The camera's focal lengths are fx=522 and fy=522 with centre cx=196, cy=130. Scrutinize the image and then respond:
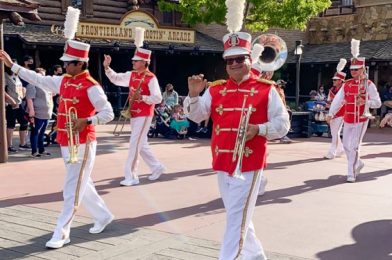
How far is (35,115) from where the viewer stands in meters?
11.1

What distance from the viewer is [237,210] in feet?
13.8

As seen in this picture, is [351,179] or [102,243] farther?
[351,179]

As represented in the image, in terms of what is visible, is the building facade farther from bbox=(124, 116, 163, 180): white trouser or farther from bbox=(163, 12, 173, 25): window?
bbox=(124, 116, 163, 180): white trouser

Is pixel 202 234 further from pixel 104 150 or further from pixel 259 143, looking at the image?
pixel 104 150

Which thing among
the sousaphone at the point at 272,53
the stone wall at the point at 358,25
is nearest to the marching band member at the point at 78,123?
the sousaphone at the point at 272,53

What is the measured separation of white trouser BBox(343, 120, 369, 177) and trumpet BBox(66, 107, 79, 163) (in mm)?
5341

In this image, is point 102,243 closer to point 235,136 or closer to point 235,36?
point 235,136

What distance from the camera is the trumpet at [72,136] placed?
5371mm

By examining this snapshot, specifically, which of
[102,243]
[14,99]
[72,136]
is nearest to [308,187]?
[102,243]

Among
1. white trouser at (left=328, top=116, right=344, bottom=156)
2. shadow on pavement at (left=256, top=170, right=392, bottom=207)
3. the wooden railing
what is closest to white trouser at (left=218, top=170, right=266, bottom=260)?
shadow on pavement at (left=256, top=170, right=392, bottom=207)

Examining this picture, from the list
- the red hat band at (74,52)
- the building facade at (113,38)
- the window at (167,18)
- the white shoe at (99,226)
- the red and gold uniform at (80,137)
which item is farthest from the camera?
the window at (167,18)

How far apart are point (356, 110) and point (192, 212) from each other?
158 inches

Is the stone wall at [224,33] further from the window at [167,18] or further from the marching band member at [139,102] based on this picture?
the marching band member at [139,102]

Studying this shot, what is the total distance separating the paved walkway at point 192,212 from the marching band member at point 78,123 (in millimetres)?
269
